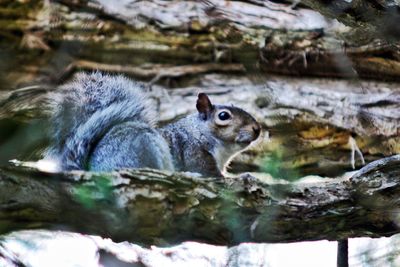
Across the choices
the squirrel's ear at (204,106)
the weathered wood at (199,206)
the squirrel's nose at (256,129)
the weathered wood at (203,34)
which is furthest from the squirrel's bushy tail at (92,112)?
the weathered wood at (203,34)

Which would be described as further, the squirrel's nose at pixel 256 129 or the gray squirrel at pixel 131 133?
the squirrel's nose at pixel 256 129

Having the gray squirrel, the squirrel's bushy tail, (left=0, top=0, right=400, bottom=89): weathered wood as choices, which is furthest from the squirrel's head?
(left=0, top=0, right=400, bottom=89): weathered wood

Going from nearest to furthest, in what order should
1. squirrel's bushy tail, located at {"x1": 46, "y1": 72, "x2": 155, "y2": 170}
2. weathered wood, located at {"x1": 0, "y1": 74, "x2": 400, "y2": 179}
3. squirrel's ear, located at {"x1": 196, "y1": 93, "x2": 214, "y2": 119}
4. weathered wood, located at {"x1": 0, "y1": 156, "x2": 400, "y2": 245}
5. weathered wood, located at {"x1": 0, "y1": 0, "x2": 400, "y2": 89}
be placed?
1. weathered wood, located at {"x1": 0, "y1": 156, "x2": 400, "y2": 245}
2. squirrel's bushy tail, located at {"x1": 46, "y1": 72, "x2": 155, "y2": 170}
3. squirrel's ear, located at {"x1": 196, "y1": 93, "x2": 214, "y2": 119}
4. weathered wood, located at {"x1": 0, "y1": 74, "x2": 400, "y2": 179}
5. weathered wood, located at {"x1": 0, "y1": 0, "x2": 400, "y2": 89}

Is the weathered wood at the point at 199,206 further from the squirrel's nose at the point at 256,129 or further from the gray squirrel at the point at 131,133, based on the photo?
the squirrel's nose at the point at 256,129

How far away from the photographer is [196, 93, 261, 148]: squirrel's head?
2.28m

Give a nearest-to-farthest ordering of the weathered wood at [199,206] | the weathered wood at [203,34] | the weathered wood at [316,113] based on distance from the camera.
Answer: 1. the weathered wood at [199,206]
2. the weathered wood at [316,113]
3. the weathered wood at [203,34]

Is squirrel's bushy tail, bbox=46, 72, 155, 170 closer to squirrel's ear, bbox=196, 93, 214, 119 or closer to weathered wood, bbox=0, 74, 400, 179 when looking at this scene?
squirrel's ear, bbox=196, 93, 214, 119

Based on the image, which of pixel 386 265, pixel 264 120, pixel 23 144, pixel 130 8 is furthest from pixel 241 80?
pixel 23 144

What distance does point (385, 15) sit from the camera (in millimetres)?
1335

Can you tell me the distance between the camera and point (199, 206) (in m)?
1.28

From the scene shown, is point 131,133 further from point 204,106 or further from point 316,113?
point 316,113

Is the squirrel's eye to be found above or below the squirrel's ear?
below

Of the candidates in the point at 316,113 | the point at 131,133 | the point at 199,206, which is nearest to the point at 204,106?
the point at 131,133

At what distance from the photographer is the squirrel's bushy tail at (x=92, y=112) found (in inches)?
70.0
